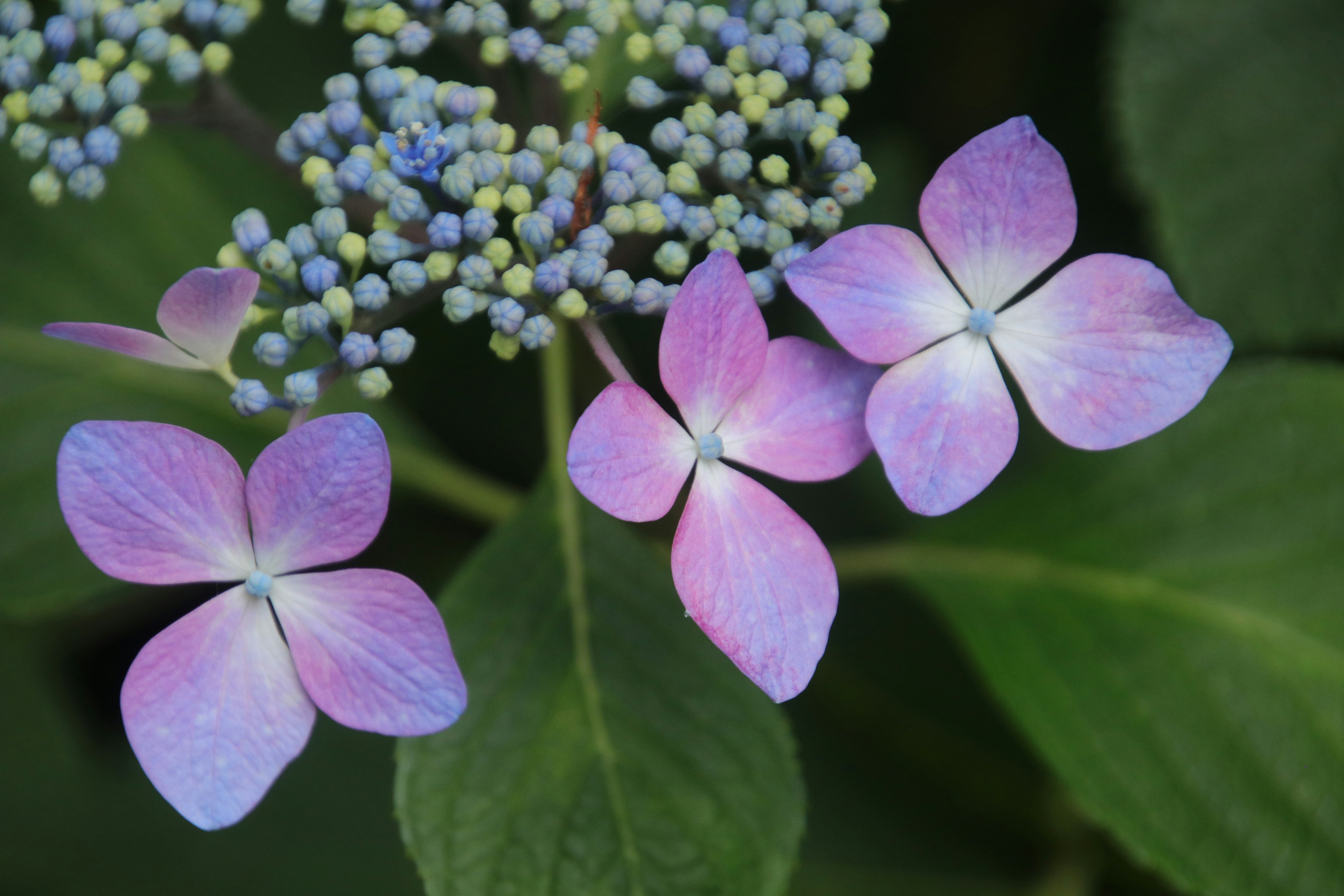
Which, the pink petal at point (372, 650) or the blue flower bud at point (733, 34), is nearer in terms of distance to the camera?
the pink petal at point (372, 650)

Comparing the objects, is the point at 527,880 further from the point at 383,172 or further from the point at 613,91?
the point at 613,91

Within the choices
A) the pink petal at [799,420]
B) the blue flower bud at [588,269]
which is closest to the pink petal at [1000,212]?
the pink petal at [799,420]

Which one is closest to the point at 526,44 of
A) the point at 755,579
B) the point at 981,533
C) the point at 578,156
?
the point at 578,156

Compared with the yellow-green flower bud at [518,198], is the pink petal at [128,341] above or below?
below

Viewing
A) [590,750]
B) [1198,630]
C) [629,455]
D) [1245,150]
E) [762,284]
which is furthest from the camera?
[1245,150]

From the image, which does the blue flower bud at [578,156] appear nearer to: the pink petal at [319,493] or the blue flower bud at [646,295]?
the blue flower bud at [646,295]

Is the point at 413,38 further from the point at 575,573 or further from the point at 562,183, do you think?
the point at 575,573

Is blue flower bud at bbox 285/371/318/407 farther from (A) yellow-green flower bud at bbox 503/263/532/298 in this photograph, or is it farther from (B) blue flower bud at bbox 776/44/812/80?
(B) blue flower bud at bbox 776/44/812/80

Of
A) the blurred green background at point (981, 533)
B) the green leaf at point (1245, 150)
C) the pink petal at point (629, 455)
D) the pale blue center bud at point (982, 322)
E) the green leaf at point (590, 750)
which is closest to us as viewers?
the pink petal at point (629, 455)

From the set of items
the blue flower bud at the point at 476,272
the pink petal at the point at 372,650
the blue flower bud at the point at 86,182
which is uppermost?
the blue flower bud at the point at 476,272
